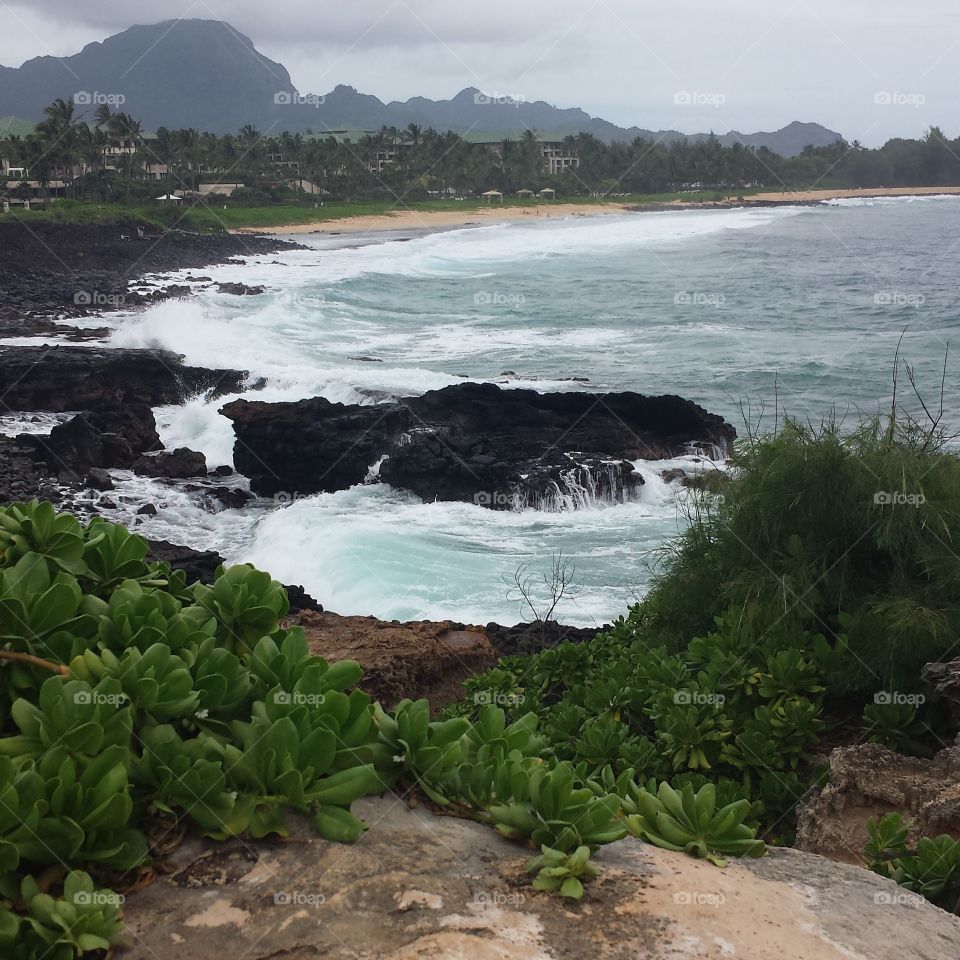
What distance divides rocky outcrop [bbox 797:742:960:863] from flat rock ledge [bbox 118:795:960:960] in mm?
1492

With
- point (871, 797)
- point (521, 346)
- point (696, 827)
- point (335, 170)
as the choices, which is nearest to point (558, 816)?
point (696, 827)

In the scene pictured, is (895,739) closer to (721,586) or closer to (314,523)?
(721,586)

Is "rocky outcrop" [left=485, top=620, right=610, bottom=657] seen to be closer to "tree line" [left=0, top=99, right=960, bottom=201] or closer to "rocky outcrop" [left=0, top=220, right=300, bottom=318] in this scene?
"rocky outcrop" [left=0, top=220, right=300, bottom=318]

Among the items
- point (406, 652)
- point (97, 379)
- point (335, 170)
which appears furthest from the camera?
point (335, 170)

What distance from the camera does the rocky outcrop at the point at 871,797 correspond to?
14.7 feet

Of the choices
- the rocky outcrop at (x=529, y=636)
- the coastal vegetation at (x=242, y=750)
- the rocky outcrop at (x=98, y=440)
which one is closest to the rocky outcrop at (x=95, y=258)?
the rocky outcrop at (x=98, y=440)

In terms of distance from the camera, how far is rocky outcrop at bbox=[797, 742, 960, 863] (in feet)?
14.7

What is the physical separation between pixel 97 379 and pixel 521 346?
1320 cm

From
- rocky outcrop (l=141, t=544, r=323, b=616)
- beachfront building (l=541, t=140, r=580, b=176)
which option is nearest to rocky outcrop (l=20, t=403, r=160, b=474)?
rocky outcrop (l=141, t=544, r=323, b=616)

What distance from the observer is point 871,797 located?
4809 mm

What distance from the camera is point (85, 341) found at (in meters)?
30.3

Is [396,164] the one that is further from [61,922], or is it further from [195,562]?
[61,922]

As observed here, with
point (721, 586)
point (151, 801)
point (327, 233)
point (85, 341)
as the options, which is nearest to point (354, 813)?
point (151, 801)

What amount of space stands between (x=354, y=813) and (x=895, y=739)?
3.56 metres
